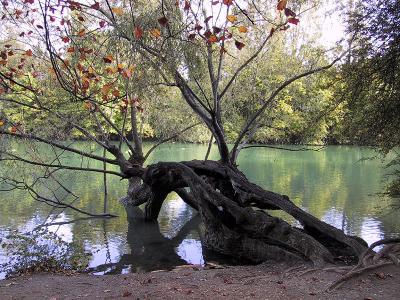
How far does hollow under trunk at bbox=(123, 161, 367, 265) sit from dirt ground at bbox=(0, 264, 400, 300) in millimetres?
541

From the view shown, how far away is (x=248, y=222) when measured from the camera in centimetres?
806

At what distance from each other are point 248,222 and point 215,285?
8.71ft

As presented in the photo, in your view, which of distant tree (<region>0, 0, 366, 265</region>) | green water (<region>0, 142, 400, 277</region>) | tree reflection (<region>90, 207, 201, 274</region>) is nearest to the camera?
distant tree (<region>0, 0, 366, 265</region>)

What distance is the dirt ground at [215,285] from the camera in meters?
4.86

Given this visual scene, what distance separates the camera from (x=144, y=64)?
8711mm

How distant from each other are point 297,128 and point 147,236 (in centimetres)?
1073

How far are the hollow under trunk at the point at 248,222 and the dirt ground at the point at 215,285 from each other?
541 millimetres

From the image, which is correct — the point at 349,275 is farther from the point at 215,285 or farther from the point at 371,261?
the point at 215,285

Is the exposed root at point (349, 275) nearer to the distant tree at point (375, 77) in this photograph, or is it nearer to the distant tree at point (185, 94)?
the distant tree at point (185, 94)

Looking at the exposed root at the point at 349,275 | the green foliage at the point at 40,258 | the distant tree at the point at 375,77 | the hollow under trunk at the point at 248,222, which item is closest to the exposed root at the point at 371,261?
the exposed root at the point at 349,275

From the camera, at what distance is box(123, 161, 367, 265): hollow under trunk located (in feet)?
22.5

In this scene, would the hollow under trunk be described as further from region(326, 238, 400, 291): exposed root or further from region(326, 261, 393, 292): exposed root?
region(326, 261, 393, 292): exposed root

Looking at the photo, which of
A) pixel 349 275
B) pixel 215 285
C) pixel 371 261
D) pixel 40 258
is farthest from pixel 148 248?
pixel 349 275

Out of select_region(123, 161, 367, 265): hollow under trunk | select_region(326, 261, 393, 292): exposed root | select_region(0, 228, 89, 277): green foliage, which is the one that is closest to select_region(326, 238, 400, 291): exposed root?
select_region(326, 261, 393, 292): exposed root
